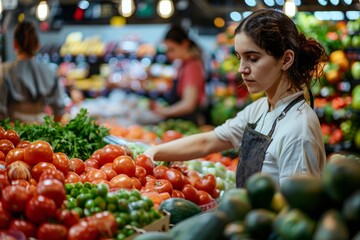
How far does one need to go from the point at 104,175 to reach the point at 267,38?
108 cm

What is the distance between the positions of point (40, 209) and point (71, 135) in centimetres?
164

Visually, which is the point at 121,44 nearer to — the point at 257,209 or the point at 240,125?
the point at 240,125

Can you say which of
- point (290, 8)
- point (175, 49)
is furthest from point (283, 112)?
point (175, 49)

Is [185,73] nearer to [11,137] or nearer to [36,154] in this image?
[11,137]

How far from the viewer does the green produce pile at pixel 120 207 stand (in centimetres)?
223

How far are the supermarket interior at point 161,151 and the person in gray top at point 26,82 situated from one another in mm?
27

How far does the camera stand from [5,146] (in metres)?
3.22

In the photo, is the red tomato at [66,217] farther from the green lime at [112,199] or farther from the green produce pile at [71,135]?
the green produce pile at [71,135]

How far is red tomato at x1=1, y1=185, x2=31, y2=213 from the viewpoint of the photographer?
215 centimetres

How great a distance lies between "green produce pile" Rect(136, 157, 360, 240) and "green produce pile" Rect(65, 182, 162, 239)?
339 millimetres

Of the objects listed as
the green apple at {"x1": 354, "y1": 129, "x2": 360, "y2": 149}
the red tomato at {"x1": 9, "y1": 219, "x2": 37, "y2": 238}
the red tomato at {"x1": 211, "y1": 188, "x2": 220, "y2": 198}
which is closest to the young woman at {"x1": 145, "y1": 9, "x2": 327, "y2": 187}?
the red tomato at {"x1": 211, "y1": 188, "x2": 220, "y2": 198}

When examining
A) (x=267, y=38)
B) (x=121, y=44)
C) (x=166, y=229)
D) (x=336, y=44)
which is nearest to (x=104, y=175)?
(x=166, y=229)

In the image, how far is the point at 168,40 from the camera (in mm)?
7430

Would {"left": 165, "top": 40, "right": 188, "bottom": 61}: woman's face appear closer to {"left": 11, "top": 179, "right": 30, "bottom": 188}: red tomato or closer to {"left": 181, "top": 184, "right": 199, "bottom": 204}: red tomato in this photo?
{"left": 181, "top": 184, "right": 199, "bottom": 204}: red tomato
